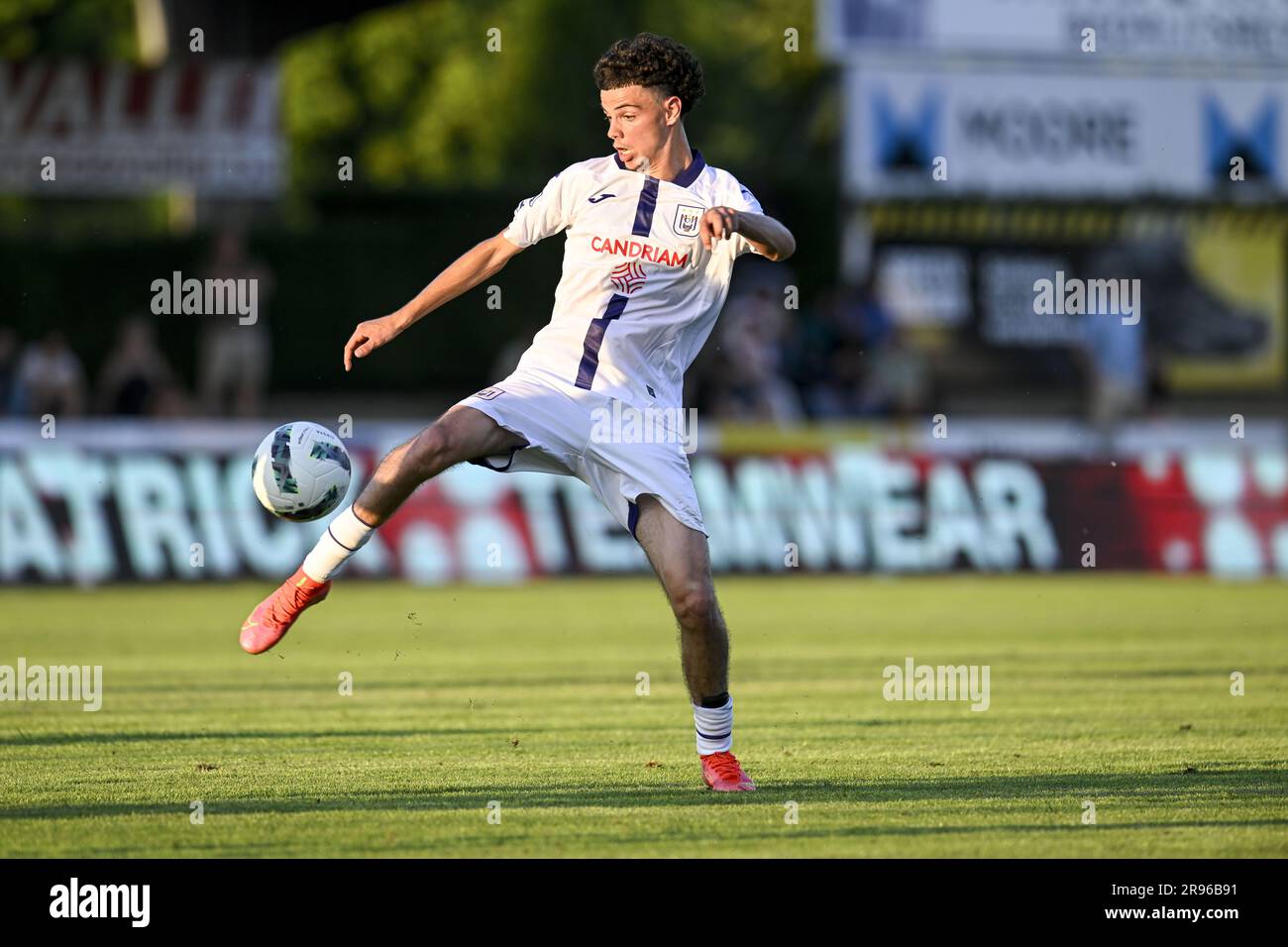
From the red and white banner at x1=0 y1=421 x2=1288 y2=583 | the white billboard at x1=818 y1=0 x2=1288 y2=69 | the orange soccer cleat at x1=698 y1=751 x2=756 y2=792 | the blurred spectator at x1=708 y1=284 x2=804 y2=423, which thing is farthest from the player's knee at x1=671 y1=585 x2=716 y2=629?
the white billboard at x1=818 y1=0 x2=1288 y2=69

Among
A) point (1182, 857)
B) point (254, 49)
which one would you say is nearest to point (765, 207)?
point (254, 49)

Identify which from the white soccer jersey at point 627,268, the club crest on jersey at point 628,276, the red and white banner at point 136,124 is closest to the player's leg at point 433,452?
the white soccer jersey at point 627,268

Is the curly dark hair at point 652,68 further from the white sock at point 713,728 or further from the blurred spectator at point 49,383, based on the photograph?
the blurred spectator at point 49,383

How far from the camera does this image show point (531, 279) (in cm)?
3344

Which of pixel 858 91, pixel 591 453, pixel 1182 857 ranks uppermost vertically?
pixel 858 91

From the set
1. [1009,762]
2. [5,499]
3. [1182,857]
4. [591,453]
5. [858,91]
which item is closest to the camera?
[1182,857]

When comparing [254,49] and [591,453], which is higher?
[254,49]

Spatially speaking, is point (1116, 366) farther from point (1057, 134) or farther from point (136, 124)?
point (136, 124)

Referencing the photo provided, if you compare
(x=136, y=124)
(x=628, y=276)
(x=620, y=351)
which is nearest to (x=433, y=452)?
(x=620, y=351)

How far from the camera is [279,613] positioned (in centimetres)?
780

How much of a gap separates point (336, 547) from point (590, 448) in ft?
3.48

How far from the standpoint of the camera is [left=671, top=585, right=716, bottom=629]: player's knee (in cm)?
735

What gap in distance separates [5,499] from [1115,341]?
1424cm
